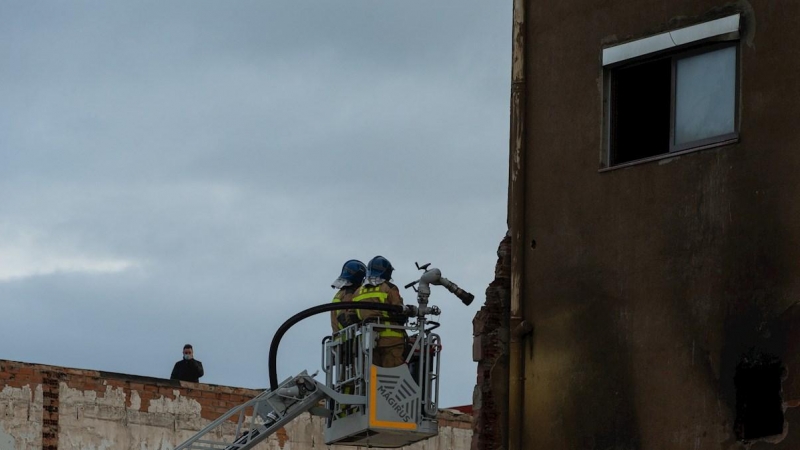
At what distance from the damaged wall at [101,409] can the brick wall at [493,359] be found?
10.8 m

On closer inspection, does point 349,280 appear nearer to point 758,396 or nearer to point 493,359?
point 493,359

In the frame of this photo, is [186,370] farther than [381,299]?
Yes

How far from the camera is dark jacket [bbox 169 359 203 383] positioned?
28.4m

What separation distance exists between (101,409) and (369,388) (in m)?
9.15

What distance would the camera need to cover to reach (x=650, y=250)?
51.8 ft

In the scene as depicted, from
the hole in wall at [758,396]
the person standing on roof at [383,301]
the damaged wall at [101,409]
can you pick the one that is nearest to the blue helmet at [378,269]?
the person standing on roof at [383,301]

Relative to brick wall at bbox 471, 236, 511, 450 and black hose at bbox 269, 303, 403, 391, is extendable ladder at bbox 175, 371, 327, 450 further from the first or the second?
brick wall at bbox 471, 236, 511, 450

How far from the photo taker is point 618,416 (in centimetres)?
1570

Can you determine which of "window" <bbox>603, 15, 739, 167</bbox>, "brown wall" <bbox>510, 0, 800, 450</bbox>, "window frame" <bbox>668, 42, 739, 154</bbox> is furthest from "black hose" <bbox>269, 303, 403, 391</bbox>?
"window frame" <bbox>668, 42, 739, 154</bbox>

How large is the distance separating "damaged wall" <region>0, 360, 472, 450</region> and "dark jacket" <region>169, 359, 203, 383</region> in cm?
53

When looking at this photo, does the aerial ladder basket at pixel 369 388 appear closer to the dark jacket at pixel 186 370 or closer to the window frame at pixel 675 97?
the window frame at pixel 675 97

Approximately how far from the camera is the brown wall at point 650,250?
1503 cm

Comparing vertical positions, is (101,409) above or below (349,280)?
below

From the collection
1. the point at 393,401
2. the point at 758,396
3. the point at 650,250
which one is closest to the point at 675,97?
the point at 650,250
